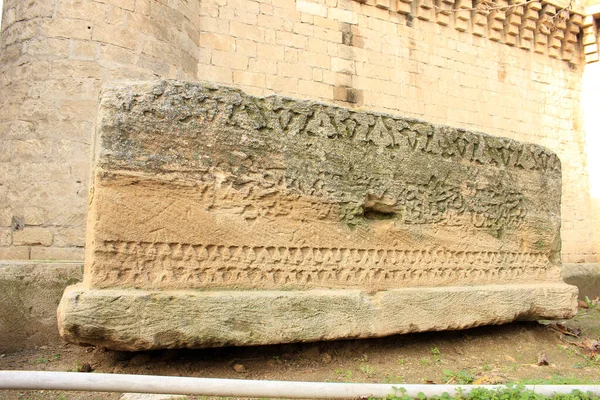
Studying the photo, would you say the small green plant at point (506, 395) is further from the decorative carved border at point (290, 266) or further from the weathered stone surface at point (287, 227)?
the decorative carved border at point (290, 266)

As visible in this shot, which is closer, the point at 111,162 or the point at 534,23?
the point at 111,162

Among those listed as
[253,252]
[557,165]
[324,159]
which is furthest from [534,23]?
[253,252]

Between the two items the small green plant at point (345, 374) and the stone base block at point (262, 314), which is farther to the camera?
the small green plant at point (345, 374)

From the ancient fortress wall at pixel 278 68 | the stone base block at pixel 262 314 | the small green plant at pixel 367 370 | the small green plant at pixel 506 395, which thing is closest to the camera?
the small green plant at pixel 506 395

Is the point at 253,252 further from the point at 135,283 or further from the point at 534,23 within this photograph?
the point at 534,23

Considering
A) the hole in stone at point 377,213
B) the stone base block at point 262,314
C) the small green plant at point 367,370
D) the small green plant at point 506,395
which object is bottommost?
the small green plant at point 367,370

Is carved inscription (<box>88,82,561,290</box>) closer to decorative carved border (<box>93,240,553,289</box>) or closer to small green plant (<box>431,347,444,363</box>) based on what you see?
decorative carved border (<box>93,240,553,289</box>)

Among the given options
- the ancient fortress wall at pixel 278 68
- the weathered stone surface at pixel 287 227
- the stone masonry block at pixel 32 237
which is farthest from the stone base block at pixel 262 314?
the ancient fortress wall at pixel 278 68

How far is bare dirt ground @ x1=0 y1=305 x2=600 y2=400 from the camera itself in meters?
2.48

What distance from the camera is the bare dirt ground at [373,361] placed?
248 centimetres

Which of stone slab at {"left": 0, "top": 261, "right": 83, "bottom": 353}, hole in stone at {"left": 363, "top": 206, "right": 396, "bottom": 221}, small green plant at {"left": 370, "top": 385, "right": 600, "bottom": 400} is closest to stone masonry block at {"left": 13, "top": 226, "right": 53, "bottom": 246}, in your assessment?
stone slab at {"left": 0, "top": 261, "right": 83, "bottom": 353}

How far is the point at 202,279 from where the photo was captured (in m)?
2.51

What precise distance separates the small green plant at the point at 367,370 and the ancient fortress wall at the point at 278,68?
276 centimetres

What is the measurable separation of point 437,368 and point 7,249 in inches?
140
